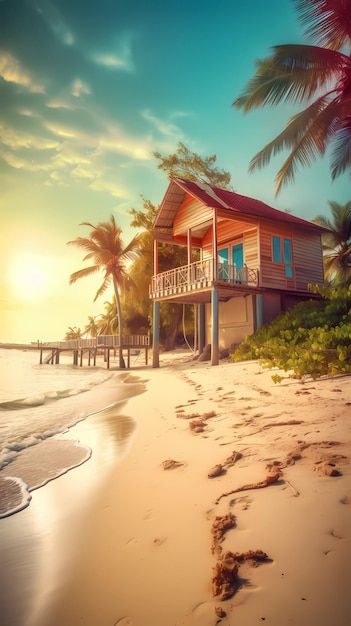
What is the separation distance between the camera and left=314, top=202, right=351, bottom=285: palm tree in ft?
91.8

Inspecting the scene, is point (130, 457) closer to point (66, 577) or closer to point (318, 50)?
point (66, 577)

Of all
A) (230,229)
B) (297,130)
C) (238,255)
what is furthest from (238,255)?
(297,130)

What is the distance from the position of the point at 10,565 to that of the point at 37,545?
21cm

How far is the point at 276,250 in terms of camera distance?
58.2ft

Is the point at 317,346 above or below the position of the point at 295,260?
below

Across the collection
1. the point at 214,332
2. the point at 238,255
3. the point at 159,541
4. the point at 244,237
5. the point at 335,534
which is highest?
the point at 244,237

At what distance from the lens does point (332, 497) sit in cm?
218

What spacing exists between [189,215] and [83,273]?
43.3 feet

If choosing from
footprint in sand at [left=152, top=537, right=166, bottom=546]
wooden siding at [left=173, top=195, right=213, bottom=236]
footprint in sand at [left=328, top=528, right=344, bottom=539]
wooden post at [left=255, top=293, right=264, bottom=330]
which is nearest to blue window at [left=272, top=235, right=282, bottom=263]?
wooden post at [left=255, top=293, right=264, bottom=330]

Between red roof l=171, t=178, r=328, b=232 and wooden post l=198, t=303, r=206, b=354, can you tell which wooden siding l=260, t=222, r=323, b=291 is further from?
wooden post l=198, t=303, r=206, b=354

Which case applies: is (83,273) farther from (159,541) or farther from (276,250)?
(159,541)

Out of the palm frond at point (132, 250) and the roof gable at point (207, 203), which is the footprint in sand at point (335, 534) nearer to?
the roof gable at point (207, 203)

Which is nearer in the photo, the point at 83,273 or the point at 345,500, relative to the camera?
the point at 345,500

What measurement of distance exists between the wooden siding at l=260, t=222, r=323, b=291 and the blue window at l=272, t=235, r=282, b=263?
0.22m
